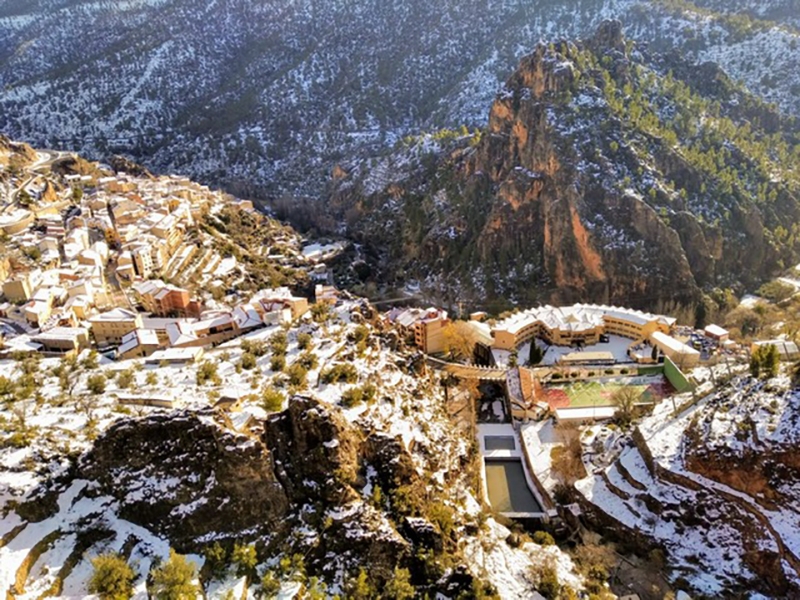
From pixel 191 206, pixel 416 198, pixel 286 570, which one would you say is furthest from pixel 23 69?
pixel 286 570

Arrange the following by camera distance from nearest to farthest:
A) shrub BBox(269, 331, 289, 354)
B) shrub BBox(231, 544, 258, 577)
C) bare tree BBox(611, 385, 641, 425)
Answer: shrub BBox(231, 544, 258, 577), shrub BBox(269, 331, 289, 354), bare tree BBox(611, 385, 641, 425)

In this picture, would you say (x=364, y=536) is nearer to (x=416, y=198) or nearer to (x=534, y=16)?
(x=416, y=198)

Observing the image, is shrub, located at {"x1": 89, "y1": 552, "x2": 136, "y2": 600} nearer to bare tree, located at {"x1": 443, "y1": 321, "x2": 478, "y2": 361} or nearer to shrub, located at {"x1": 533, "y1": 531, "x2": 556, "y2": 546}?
shrub, located at {"x1": 533, "y1": 531, "x2": 556, "y2": 546}

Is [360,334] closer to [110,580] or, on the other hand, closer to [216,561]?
[216,561]

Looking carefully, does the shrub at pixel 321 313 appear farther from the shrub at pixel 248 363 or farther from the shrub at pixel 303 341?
the shrub at pixel 248 363

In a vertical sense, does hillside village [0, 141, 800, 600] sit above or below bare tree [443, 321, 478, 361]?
below

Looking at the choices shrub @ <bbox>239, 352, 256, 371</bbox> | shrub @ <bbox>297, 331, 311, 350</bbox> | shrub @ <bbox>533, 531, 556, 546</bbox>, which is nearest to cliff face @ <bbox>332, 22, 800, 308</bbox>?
shrub @ <bbox>297, 331, 311, 350</bbox>

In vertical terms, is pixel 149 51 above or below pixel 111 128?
above
